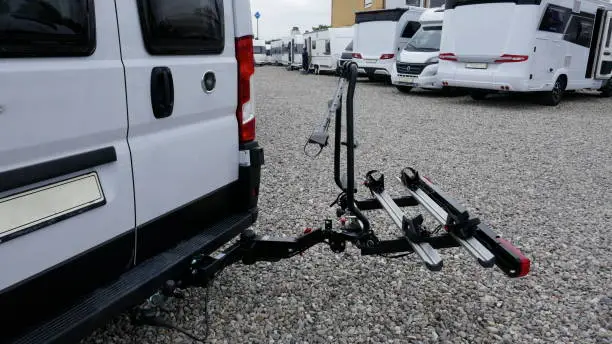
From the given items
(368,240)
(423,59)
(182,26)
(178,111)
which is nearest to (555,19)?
(423,59)

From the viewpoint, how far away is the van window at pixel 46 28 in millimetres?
1444

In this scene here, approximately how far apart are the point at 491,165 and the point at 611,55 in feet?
30.0

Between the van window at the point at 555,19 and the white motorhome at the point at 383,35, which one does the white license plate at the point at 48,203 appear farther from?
the white motorhome at the point at 383,35

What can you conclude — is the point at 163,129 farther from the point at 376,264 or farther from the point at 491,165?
the point at 491,165

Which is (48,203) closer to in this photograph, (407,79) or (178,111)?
(178,111)

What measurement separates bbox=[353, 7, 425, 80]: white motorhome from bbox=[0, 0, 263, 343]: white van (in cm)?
1450

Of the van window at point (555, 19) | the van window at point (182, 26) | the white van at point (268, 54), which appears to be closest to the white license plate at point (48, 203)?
the van window at point (182, 26)

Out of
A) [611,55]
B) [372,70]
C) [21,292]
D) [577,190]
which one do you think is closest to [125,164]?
[21,292]

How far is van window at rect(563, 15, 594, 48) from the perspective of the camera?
11086 millimetres

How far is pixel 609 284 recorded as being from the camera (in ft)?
10.1

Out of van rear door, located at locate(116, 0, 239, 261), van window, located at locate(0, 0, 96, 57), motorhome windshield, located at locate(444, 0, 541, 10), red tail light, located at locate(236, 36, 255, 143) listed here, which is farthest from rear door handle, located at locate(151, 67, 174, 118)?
motorhome windshield, located at locate(444, 0, 541, 10)

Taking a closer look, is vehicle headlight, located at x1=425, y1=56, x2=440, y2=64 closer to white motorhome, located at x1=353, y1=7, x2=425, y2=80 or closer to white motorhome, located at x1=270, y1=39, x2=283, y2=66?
white motorhome, located at x1=353, y1=7, x2=425, y2=80

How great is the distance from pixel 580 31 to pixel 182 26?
12.1m

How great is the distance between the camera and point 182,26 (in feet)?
7.02
